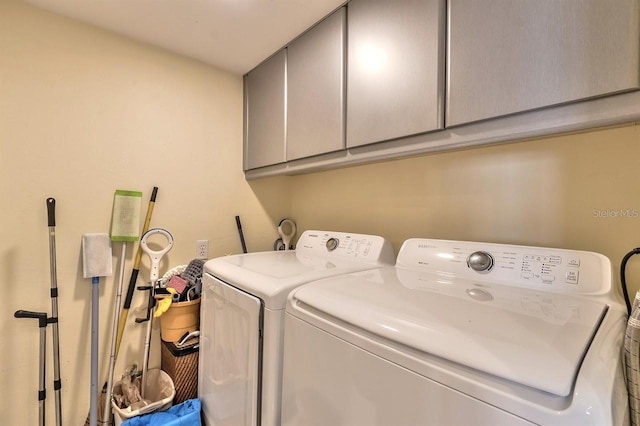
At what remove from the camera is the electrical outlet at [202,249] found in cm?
187

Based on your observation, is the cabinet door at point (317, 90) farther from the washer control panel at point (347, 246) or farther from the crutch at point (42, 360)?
the crutch at point (42, 360)

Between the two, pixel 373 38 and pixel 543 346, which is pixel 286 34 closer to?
pixel 373 38

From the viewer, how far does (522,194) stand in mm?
1136

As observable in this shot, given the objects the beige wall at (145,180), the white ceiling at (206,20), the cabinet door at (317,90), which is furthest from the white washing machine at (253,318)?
the white ceiling at (206,20)

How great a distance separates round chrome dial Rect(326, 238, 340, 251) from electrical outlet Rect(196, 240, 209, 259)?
0.85 m

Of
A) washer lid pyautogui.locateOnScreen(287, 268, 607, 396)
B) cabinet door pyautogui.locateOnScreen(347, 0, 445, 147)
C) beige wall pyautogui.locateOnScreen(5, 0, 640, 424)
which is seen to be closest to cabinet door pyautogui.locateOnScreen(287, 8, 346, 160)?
cabinet door pyautogui.locateOnScreen(347, 0, 445, 147)

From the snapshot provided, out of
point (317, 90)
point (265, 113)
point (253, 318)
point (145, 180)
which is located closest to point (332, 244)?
point (253, 318)

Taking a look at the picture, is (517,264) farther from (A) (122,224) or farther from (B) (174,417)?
(A) (122,224)

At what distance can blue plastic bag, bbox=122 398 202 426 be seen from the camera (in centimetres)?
133

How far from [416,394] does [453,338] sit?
138mm

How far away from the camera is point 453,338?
1.89 feet

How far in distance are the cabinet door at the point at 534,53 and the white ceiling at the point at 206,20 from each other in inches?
27.2

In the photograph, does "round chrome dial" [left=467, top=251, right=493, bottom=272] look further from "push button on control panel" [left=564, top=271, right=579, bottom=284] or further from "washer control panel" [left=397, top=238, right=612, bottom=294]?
"push button on control panel" [left=564, top=271, right=579, bottom=284]

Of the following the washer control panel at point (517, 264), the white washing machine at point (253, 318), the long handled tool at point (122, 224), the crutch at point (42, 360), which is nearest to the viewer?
the washer control panel at point (517, 264)
